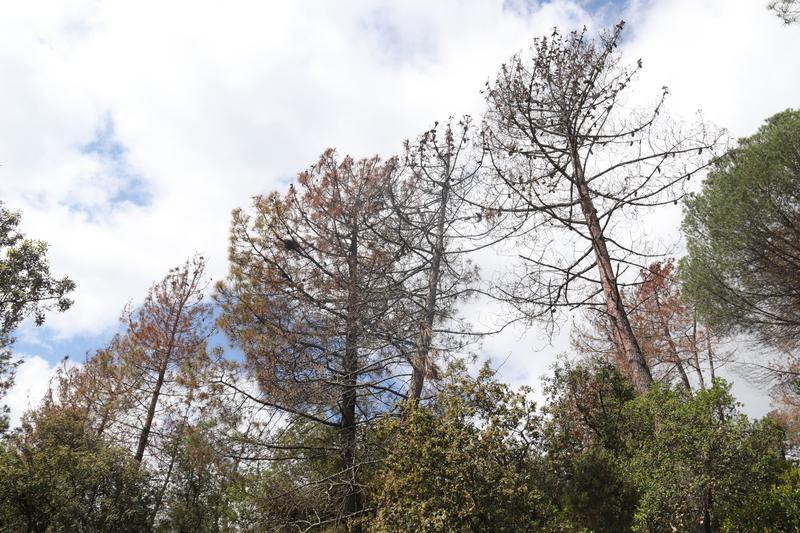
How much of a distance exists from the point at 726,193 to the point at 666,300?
6097mm

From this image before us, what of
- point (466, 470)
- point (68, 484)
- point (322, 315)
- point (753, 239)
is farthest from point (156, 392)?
point (753, 239)

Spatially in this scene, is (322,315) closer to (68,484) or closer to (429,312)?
(429,312)

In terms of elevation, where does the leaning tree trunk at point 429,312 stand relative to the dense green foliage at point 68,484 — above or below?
above

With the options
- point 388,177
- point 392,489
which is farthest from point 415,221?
point 392,489

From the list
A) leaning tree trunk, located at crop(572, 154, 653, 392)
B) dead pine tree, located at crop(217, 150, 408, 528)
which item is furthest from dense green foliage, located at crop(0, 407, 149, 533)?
leaning tree trunk, located at crop(572, 154, 653, 392)

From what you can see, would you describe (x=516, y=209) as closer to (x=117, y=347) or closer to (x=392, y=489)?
(x=392, y=489)

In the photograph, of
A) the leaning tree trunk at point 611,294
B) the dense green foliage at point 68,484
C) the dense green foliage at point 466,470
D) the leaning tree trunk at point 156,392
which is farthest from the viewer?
the leaning tree trunk at point 156,392

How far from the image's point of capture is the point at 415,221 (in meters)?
11.0

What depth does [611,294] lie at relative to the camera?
301 inches

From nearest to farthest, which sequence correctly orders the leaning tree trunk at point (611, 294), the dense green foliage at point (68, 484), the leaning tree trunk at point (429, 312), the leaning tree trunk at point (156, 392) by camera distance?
1. the leaning tree trunk at point (611, 294)
2. the leaning tree trunk at point (429, 312)
3. the dense green foliage at point (68, 484)
4. the leaning tree trunk at point (156, 392)

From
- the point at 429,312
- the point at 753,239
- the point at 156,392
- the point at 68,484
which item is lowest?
the point at 68,484

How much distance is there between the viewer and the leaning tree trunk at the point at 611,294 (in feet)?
23.9

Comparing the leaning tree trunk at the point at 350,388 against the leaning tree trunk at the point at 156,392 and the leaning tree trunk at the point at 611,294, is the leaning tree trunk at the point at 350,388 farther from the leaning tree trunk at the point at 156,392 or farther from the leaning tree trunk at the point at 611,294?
the leaning tree trunk at the point at 156,392

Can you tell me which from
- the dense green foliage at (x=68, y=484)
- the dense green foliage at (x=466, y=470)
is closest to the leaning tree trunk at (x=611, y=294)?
the dense green foliage at (x=466, y=470)
